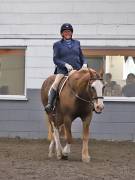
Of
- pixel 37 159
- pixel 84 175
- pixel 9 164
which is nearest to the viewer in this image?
pixel 84 175

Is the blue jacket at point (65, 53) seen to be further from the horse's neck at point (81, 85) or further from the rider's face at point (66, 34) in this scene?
the horse's neck at point (81, 85)

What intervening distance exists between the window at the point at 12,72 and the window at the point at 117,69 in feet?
5.48

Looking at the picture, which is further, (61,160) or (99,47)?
(99,47)

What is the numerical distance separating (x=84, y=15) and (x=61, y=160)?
535 cm

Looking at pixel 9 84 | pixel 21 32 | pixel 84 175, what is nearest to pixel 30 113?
pixel 9 84

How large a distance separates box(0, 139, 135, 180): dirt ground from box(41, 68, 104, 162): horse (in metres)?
0.34

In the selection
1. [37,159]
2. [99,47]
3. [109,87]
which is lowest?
[37,159]

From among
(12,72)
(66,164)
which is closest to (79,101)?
(66,164)

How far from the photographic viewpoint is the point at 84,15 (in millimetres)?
15016

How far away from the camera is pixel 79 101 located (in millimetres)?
10375

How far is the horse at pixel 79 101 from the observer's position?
991 centimetres

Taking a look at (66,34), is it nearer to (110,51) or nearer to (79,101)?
(79,101)

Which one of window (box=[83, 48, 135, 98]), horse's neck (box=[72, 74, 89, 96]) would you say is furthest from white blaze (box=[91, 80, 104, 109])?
window (box=[83, 48, 135, 98])

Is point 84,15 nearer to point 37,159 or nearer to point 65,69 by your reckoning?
point 65,69
